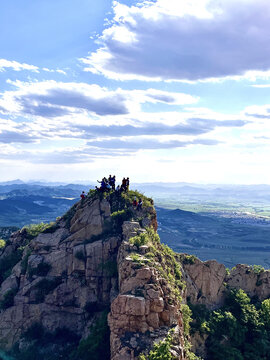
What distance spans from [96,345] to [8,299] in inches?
522

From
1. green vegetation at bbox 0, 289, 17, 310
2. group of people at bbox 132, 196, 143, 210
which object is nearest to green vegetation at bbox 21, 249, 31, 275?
green vegetation at bbox 0, 289, 17, 310

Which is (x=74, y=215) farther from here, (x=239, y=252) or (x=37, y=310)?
(x=239, y=252)

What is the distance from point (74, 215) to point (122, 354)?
2275 centimetres

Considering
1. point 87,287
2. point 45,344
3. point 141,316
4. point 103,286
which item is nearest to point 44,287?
point 87,287

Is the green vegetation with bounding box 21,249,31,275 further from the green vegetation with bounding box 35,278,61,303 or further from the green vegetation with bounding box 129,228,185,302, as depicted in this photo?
the green vegetation with bounding box 129,228,185,302

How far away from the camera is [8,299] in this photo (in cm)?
3709

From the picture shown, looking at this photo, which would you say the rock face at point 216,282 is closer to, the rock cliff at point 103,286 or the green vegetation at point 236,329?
the rock cliff at point 103,286

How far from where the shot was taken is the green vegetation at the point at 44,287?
120 ft

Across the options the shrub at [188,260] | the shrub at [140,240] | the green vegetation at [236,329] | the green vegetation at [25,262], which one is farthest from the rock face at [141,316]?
the green vegetation at [25,262]

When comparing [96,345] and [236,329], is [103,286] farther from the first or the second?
[236,329]

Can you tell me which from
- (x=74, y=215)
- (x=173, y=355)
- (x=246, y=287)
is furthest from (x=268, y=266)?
(x=173, y=355)

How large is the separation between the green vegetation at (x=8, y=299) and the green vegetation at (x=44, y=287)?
3.16 metres

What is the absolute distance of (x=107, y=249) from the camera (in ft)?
126

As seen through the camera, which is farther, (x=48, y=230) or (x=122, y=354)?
(x=48, y=230)
